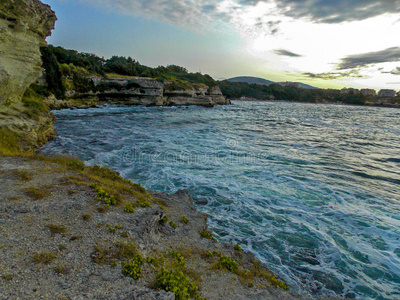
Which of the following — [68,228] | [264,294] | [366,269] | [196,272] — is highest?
[68,228]

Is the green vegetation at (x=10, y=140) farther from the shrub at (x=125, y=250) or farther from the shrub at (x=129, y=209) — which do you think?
the shrub at (x=125, y=250)

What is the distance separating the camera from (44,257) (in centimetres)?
490

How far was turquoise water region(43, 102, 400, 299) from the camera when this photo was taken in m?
7.74

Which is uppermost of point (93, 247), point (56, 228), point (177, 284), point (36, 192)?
point (36, 192)

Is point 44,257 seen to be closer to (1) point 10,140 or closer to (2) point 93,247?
(2) point 93,247

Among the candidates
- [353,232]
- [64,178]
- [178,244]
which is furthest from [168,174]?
[353,232]

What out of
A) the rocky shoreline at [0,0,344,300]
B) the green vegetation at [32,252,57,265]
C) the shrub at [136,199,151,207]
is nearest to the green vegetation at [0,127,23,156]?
the rocky shoreline at [0,0,344,300]

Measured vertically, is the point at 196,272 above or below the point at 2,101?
below

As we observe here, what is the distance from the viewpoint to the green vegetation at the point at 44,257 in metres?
4.80

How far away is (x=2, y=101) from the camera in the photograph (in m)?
16.1

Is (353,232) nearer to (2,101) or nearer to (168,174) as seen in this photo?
(168,174)

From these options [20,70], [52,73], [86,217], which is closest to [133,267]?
[86,217]

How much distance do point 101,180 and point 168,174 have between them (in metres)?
6.01

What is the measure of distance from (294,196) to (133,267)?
11.0 meters
